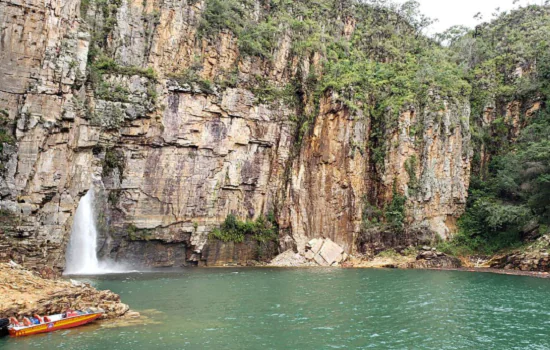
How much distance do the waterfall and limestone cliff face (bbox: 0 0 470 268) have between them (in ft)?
2.91

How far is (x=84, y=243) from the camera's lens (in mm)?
32656

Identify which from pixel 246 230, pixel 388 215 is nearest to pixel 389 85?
pixel 388 215

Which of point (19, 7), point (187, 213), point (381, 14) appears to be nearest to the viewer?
point (19, 7)

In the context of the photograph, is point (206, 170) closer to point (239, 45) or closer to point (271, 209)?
point (271, 209)

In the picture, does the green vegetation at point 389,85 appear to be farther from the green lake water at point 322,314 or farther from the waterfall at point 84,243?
the green lake water at point 322,314

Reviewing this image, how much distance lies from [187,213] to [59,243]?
11415 millimetres

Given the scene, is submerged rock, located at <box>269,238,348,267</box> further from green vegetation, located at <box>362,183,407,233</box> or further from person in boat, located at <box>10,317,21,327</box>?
person in boat, located at <box>10,317,21,327</box>

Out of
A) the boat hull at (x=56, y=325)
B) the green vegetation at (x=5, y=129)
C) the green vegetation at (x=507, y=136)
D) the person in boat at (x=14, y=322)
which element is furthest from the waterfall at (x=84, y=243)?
the green vegetation at (x=507, y=136)

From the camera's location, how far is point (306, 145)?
4281 cm

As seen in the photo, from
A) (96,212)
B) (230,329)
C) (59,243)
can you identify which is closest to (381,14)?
(96,212)

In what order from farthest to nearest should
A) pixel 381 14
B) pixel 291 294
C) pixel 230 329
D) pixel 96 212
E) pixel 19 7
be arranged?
1. pixel 381 14
2. pixel 96 212
3. pixel 19 7
4. pixel 291 294
5. pixel 230 329

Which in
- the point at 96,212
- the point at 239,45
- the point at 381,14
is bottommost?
the point at 96,212

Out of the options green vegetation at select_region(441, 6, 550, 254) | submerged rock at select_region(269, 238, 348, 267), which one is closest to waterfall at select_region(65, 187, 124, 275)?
submerged rock at select_region(269, 238, 348, 267)

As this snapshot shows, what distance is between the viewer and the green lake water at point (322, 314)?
45.9ft
